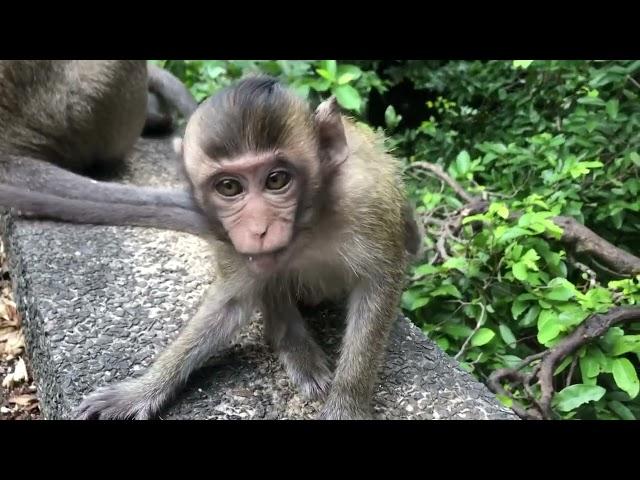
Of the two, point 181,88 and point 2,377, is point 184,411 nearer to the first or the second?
point 2,377

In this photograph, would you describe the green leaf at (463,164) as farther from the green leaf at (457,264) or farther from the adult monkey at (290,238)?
the adult monkey at (290,238)

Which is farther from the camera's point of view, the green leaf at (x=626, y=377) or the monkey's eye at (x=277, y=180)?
the green leaf at (x=626, y=377)

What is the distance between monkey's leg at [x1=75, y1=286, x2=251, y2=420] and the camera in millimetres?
3027

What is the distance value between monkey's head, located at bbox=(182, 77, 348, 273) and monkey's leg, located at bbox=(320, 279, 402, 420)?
53 centimetres

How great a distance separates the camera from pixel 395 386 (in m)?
3.32

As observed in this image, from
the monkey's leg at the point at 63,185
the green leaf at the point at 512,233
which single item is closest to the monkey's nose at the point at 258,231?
the green leaf at the point at 512,233

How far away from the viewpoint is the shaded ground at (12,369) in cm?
405

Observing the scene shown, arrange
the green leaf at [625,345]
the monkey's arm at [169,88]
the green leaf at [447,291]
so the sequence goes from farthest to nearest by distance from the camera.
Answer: the monkey's arm at [169,88]
the green leaf at [447,291]
the green leaf at [625,345]

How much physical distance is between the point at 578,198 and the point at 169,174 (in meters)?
2.91

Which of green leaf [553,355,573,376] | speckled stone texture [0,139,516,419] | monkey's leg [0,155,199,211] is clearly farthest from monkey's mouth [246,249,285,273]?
monkey's leg [0,155,199,211]

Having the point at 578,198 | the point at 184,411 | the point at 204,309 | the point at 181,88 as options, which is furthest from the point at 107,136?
the point at 578,198

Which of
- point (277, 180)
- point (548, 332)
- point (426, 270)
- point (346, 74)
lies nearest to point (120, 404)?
point (277, 180)

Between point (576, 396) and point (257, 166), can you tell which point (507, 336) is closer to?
point (576, 396)

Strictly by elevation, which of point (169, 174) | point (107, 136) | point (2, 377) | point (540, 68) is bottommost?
point (2, 377)
